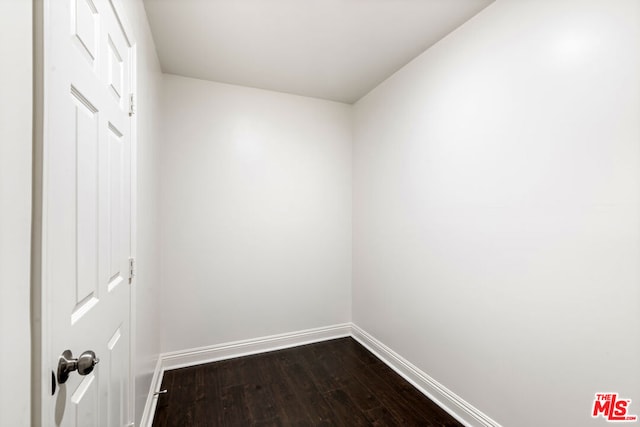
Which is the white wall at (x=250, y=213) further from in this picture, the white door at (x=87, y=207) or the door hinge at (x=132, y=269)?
the white door at (x=87, y=207)

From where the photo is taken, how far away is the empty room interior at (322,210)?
718 millimetres

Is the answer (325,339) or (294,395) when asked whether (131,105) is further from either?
(325,339)

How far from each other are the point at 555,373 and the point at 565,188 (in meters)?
0.92

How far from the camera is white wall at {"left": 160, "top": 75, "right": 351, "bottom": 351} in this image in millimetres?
2482

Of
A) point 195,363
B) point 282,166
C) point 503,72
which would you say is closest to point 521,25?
point 503,72

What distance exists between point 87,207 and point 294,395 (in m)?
1.93

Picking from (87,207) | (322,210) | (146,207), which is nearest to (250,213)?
(322,210)

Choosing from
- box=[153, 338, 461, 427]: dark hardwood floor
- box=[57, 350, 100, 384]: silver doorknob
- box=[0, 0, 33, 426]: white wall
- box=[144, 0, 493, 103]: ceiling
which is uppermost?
box=[144, 0, 493, 103]: ceiling

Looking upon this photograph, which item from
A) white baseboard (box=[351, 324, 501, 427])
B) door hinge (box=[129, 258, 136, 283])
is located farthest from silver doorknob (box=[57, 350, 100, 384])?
white baseboard (box=[351, 324, 501, 427])

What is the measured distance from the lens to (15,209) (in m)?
0.52

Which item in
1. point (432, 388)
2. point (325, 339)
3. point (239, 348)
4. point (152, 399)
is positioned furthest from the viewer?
point (325, 339)

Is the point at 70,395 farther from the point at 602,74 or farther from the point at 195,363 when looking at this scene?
the point at 602,74

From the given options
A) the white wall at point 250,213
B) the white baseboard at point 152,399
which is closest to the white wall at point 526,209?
the white wall at point 250,213

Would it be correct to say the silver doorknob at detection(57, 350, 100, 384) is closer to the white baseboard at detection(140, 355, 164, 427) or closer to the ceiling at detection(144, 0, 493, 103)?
the white baseboard at detection(140, 355, 164, 427)
